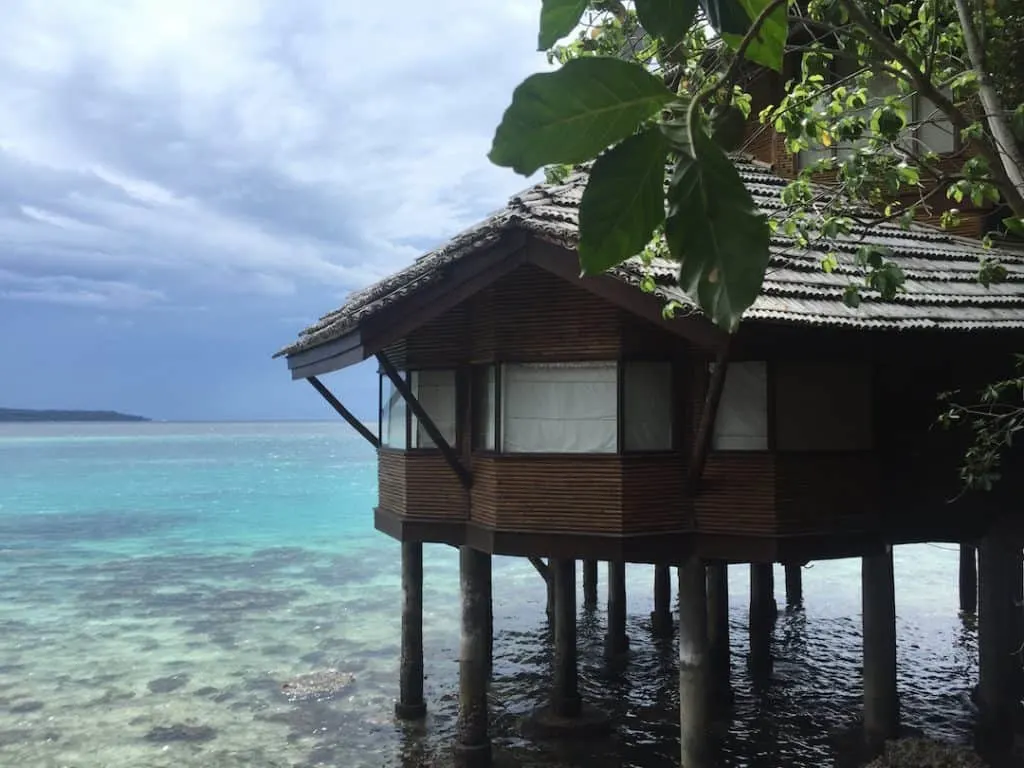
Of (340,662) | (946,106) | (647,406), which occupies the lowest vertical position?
(340,662)

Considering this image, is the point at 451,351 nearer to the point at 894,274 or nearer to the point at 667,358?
the point at 667,358

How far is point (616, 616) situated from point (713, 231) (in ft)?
60.7

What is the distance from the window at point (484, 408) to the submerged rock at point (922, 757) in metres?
6.02

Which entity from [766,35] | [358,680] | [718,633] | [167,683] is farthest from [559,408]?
[167,683]

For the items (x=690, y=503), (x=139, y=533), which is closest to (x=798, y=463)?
(x=690, y=503)

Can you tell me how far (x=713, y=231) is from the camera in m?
1.06

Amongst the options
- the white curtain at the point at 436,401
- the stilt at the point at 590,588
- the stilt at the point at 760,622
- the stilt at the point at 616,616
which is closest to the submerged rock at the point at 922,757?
the stilt at the point at 760,622

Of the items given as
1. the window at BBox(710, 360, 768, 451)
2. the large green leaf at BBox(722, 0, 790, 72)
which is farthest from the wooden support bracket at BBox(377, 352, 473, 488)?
the large green leaf at BBox(722, 0, 790, 72)

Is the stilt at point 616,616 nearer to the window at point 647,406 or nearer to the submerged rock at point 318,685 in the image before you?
the submerged rock at point 318,685

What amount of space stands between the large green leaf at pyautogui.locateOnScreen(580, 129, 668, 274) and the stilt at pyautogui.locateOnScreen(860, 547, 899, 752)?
1081cm

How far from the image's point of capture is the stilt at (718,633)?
15602 mm

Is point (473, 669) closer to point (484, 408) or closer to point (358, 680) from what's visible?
point (484, 408)

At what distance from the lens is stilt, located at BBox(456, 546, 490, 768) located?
40.2 ft

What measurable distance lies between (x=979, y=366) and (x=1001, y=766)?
5.46 meters
